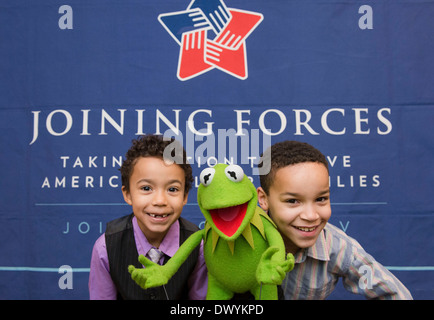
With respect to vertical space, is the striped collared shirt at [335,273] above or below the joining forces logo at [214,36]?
below

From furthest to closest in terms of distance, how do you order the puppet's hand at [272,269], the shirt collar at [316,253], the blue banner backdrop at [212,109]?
the blue banner backdrop at [212,109] → the shirt collar at [316,253] → the puppet's hand at [272,269]

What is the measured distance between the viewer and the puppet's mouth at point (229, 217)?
63 centimetres

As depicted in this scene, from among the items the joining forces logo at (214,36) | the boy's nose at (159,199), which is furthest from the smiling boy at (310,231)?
the joining forces logo at (214,36)

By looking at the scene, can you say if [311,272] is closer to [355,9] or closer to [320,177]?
[320,177]

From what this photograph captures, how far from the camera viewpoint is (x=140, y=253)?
86 centimetres

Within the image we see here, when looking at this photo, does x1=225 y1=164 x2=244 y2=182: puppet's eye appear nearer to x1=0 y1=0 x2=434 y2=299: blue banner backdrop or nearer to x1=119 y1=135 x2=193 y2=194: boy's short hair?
x1=119 y1=135 x2=193 y2=194: boy's short hair

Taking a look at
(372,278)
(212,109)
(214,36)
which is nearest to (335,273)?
(372,278)

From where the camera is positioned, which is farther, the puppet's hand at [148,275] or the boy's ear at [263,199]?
the boy's ear at [263,199]

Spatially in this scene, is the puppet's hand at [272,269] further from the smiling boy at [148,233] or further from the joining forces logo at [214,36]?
the joining forces logo at [214,36]

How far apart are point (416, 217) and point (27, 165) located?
57.9 inches

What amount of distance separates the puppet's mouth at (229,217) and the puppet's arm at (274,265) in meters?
0.07

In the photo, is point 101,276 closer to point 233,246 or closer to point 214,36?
point 233,246

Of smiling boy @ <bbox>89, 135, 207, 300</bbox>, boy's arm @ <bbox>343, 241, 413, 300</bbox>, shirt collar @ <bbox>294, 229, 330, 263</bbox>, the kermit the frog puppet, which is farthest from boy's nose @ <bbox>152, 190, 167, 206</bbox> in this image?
boy's arm @ <bbox>343, 241, 413, 300</bbox>
